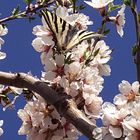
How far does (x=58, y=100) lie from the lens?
2.61m

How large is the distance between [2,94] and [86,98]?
1.07m

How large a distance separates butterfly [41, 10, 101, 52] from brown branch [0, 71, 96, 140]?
0.29 m

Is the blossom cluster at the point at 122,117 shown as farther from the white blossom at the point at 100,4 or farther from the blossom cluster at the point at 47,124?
the white blossom at the point at 100,4

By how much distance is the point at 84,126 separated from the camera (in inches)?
94.0

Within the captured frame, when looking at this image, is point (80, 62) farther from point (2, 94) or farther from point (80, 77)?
point (2, 94)

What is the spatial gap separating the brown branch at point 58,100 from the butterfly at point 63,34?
0.96 feet

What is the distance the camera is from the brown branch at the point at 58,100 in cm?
240

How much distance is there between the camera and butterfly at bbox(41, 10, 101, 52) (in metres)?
2.83

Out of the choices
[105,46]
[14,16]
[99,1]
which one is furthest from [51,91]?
[14,16]

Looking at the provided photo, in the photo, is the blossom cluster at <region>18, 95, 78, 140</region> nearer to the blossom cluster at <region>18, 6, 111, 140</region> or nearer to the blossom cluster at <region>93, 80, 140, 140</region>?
the blossom cluster at <region>18, 6, 111, 140</region>

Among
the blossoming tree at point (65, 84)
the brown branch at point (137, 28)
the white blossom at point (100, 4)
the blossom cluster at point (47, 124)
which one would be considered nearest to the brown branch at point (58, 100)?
the blossoming tree at point (65, 84)

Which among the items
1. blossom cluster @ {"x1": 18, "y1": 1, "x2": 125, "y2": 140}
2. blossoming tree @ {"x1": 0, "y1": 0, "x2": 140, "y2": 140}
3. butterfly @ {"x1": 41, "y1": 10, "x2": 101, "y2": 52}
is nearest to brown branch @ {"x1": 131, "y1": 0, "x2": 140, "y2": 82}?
blossoming tree @ {"x1": 0, "y1": 0, "x2": 140, "y2": 140}

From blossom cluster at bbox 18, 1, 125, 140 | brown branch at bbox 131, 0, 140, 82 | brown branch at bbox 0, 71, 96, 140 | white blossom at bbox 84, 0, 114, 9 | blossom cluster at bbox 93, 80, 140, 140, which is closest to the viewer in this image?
blossom cluster at bbox 93, 80, 140, 140

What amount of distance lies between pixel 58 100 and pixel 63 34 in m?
0.46
